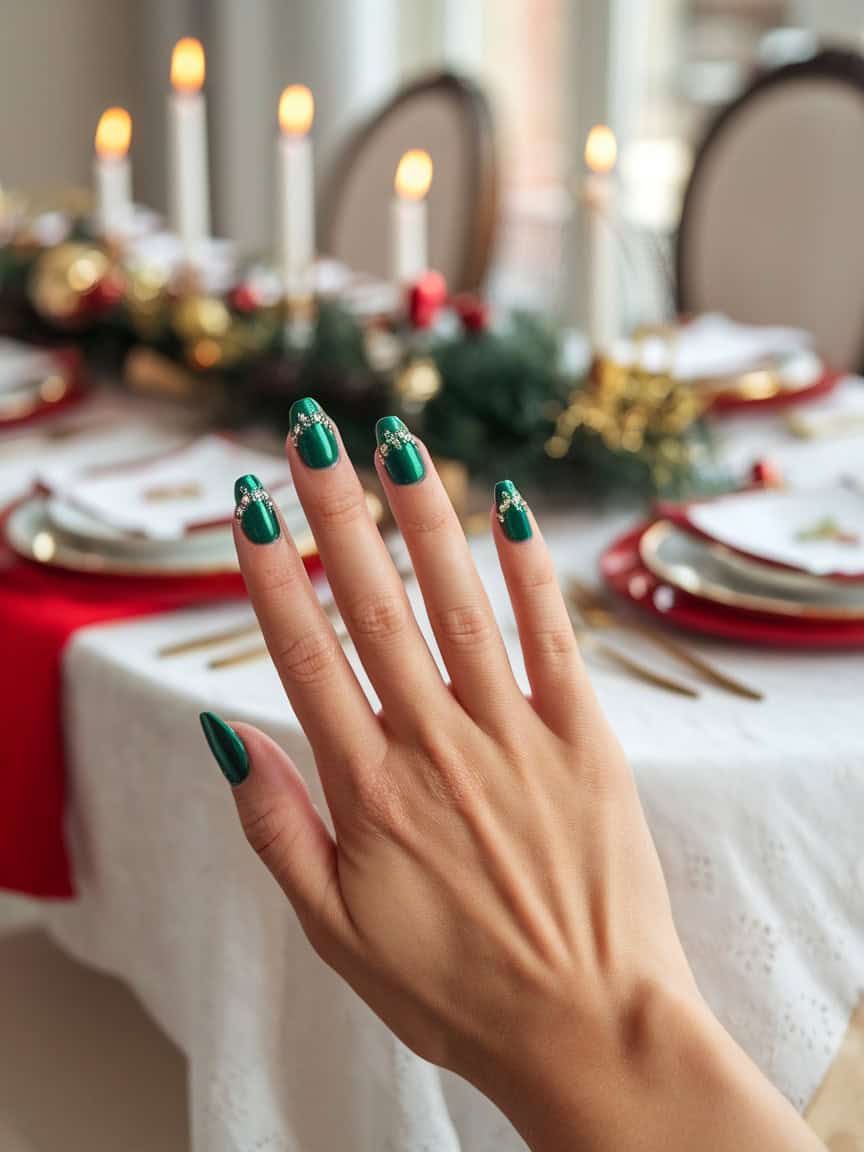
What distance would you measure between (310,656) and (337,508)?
0.23 ft

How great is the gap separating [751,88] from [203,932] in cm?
169

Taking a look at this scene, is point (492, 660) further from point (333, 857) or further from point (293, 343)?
point (293, 343)

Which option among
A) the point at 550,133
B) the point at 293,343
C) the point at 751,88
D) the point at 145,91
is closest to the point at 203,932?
the point at 293,343

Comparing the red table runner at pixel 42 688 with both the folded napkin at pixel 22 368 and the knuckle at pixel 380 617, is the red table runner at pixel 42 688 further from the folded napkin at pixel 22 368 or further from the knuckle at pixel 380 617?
the folded napkin at pixel 22 368

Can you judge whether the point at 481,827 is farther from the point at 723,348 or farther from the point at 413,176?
the point at 723,348

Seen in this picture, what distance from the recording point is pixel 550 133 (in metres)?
3.70

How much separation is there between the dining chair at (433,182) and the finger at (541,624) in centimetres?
174

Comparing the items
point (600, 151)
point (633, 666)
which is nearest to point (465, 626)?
point (633, 666)

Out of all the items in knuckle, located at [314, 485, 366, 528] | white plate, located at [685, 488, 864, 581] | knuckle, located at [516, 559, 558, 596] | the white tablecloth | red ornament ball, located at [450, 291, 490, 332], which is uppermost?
knuckle, located at [314, 485, 366, 528]

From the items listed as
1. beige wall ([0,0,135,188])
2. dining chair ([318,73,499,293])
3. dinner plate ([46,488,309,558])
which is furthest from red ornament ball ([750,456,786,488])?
beige wall ([0,0,135,188])

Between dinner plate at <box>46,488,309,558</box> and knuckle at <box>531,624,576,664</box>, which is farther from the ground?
knuckle at <box>531,624,576,664</box>

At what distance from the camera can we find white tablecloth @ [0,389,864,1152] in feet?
2.48

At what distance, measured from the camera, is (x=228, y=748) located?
26.5 inches

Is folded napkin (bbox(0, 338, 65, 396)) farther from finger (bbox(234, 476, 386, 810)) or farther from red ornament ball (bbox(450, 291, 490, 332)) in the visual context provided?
finger (bbox(234, 476, 386, 810))
